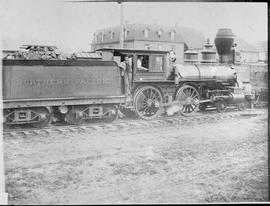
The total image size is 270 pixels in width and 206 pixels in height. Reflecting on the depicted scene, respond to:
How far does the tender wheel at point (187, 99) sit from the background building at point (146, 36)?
4.09 ft

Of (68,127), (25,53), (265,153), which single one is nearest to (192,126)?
(265,153)

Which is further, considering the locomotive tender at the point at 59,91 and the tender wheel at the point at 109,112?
the tender wheel at the point at 109,112

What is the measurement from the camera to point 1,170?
15.4 feet

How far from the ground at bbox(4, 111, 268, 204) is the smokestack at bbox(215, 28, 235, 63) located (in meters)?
1.66

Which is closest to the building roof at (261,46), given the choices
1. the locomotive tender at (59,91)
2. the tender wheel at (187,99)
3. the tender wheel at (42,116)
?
the tender wheel at (187,99)

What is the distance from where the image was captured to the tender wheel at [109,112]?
7.29 meters

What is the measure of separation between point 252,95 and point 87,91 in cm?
389

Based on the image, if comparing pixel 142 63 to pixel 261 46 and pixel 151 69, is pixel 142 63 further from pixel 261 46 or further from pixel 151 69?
pixel 261 46

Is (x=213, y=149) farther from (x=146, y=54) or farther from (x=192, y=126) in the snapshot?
(x=146, y=54)

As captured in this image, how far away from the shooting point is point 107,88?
717 centimetres

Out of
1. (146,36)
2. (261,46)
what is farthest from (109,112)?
(261,46)

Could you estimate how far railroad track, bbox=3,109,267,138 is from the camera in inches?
242

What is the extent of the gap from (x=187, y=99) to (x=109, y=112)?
2168mm

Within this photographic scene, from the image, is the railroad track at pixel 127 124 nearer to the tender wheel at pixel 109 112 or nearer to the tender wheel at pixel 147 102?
the tender wheel at pixel 109 112
